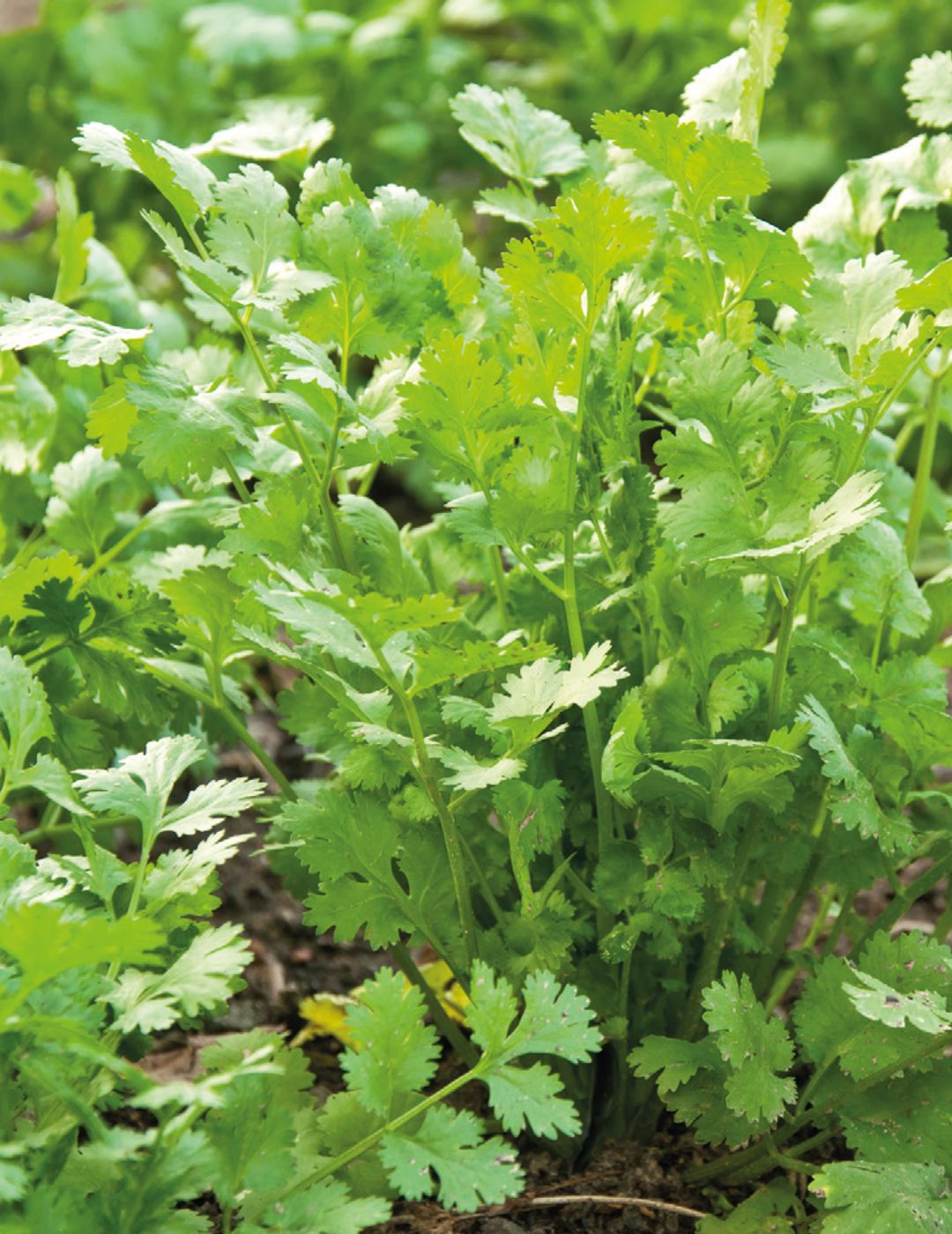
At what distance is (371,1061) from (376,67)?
9.06 feet

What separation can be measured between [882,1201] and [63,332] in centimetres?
92

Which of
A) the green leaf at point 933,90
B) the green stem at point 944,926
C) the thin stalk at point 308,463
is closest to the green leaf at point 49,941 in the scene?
the thin stalk at point 308,463

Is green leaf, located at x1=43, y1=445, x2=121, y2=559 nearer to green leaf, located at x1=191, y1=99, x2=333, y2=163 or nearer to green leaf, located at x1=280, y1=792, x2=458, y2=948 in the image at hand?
green leaf, located at x1=191, y1=99, x2=333, y2=163

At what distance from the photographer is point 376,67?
332cm

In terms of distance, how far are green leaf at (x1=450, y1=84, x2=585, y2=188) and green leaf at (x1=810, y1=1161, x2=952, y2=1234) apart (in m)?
0.90

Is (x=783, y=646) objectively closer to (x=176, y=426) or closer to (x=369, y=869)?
(x=369, y=869)

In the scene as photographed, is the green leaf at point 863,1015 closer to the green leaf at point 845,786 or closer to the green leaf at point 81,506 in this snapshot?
the green leaf at point 845,786

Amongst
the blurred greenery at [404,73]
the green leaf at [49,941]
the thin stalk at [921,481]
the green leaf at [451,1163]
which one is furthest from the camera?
the blurred greenery at [404,73]

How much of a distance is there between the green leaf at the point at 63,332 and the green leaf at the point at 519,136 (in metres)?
0.42

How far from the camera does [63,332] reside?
1146 millimetres

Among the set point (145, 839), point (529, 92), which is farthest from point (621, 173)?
point (529, 92)

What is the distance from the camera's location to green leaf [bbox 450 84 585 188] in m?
1.37

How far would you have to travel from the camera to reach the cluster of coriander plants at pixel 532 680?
1.06 meters

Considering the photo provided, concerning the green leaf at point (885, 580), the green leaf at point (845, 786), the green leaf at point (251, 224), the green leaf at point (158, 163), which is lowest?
the green leaf at point (845, 786)
